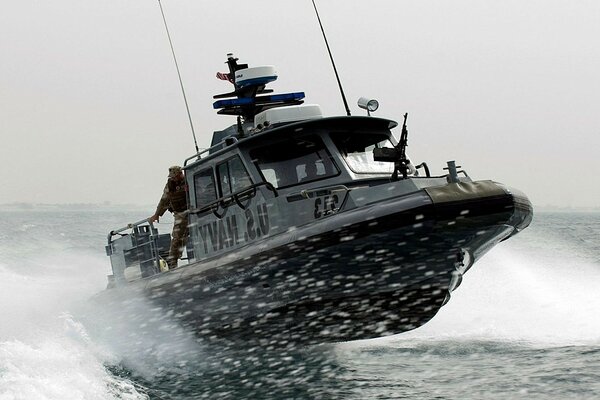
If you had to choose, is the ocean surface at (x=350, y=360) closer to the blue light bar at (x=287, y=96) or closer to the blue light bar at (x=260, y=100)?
the blue light bar at (x=260, y=100)

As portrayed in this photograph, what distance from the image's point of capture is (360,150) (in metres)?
7.78

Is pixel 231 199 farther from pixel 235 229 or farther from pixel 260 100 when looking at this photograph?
pixel 260 100

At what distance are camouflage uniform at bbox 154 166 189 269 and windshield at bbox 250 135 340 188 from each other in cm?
148

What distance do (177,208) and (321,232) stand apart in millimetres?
2825

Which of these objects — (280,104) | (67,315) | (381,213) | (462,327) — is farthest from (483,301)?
(67,315)

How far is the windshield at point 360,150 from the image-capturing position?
7492 mm

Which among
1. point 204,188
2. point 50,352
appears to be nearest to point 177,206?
point 204,188

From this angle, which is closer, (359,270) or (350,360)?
(359,270)

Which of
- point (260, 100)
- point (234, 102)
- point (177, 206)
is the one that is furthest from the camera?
point (260, 100)

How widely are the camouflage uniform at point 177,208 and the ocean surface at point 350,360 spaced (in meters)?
1.14

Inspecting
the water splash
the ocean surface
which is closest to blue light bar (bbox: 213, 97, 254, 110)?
the ocean surface

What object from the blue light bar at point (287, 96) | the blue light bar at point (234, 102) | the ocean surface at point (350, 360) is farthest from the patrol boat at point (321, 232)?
the blue light bar at point (287, 96)

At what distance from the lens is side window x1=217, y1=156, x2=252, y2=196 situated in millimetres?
7619

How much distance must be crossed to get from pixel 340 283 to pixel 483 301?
491 cm
